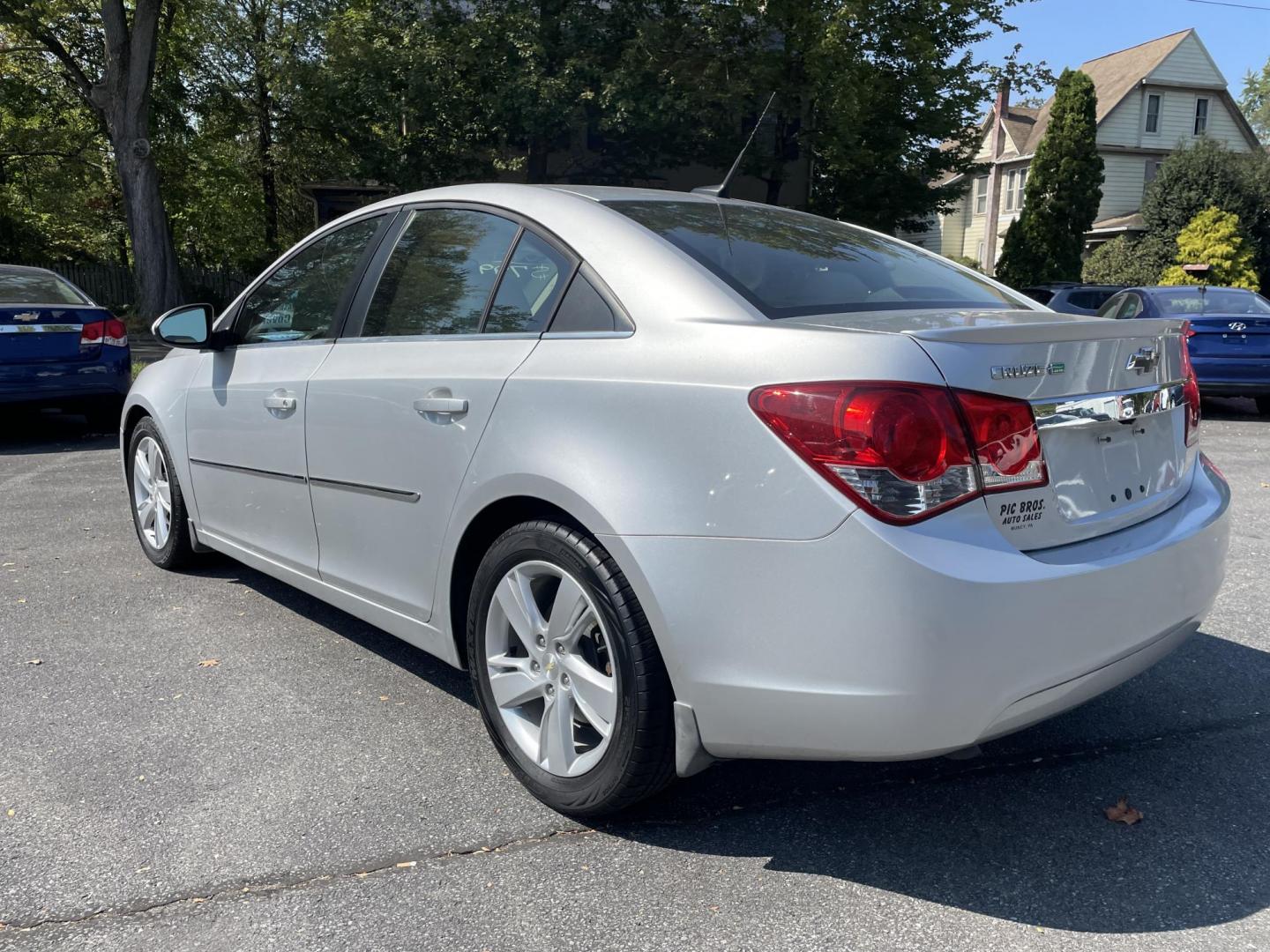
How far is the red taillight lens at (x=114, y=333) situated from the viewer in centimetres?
896

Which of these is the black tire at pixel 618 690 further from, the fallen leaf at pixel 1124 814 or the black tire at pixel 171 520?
the black tire at pixel 171 520

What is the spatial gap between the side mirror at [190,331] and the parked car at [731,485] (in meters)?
→ 0.86

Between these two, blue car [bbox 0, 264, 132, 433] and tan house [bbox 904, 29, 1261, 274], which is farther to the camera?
tan house [bbox 904, 29, 1261, 274]

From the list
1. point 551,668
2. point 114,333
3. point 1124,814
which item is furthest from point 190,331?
point 114,333

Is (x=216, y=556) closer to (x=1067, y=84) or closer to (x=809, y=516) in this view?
(x=809, y=516)

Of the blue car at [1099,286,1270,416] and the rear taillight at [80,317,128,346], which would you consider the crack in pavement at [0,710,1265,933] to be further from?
the blue car at [1099,286,1270,416]

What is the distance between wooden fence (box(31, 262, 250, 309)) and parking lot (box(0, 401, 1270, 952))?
25.0 meters

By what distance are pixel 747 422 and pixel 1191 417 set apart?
155 cm

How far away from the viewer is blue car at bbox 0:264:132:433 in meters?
8.40

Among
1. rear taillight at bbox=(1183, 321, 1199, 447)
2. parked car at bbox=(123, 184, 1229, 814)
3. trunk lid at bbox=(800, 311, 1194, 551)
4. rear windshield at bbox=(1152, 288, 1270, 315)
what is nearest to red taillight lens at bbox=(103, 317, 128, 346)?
parked car at bbox=(123, 184, 1229, 814)

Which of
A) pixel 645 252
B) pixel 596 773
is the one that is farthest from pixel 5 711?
pixel 645 252

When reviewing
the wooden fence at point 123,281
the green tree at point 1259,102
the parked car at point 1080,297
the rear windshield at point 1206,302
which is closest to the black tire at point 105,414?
the rear windshield at point 1206,302

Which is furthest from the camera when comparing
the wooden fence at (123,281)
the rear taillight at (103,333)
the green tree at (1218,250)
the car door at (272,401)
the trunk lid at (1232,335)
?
the wooden fence at (123,281)

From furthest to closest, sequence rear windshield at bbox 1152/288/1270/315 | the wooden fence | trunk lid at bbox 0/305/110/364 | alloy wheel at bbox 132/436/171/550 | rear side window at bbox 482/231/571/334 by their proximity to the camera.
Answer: the wooden fence < rear windshield at bbox 1152/288/1270/315 < trunk lid at bbox 0/305/110/364 < alloy wheel at bbox 132/436/171/550 < rear side window at bbox 482/231/571/334
